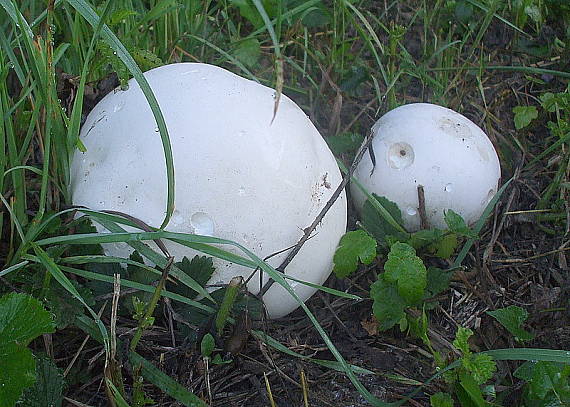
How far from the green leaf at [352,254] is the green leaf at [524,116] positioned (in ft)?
3.28

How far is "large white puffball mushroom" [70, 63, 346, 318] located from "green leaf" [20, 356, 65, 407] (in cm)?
31

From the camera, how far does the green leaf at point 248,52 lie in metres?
2.54

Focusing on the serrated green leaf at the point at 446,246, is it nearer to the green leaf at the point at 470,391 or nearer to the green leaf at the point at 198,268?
the green leaf at the point at 470,391

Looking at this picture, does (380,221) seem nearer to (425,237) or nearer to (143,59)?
(425,237)

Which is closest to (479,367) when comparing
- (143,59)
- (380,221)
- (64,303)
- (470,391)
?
(470,391)

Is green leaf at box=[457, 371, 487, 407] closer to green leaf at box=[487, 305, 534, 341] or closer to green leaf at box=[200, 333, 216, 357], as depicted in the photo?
green leaf at box=[487, 305, 534, 341]

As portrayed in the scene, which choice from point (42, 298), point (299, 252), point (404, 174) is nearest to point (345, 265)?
point (299, 252)

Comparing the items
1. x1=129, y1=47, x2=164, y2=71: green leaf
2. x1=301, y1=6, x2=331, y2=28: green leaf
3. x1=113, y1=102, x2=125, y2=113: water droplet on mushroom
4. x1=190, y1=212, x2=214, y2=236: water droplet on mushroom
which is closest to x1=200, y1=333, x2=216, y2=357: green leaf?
x1=190, y1=212, x2=214, y2=236: water droplet on mushroom

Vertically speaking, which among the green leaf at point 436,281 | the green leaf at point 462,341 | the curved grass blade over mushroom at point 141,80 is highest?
the curved grass blade over mushroom at point 141,80

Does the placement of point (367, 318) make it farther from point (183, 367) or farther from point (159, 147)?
point (159, 147)

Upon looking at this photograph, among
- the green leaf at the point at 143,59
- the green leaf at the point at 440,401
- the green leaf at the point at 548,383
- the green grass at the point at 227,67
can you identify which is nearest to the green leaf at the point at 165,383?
the green grass at the point at 227,67

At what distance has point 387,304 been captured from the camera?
181 centimetres

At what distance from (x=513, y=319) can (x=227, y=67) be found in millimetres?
1416

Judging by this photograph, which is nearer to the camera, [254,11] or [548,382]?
[548,382]
